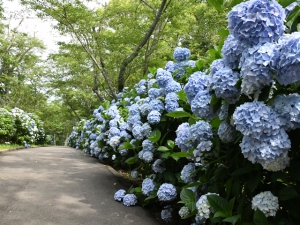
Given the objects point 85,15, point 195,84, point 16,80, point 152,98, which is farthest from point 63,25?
point 16,80

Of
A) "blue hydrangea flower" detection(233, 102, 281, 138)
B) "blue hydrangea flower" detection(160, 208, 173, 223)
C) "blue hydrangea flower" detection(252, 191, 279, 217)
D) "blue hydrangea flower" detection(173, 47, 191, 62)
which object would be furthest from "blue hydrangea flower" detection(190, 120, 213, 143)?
"blue hydrangea flower" detection(173, 47, 191, 62)

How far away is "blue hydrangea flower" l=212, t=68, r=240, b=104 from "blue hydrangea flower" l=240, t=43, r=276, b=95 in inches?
5.3

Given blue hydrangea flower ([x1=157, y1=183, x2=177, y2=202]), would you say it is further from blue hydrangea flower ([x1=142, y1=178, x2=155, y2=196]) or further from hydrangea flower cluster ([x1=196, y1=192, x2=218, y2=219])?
hydrangea flower cluster ([x1=196, y1=192, x2=218, y2=219])

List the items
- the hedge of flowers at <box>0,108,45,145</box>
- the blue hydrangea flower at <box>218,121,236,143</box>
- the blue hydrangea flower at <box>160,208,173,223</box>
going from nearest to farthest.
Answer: the blue hydrangea flower at <box>218,121,236,143</box>, the blue hydrangea flower at <box>160,208,173,223</box>, the hedge of flowers at <box>0,108,45,145</box>

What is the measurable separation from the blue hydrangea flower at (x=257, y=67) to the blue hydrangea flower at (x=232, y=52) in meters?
0.10

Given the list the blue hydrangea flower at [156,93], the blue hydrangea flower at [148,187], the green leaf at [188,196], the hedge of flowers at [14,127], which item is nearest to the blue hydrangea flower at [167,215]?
the blue hydrangea flower at [148,187]

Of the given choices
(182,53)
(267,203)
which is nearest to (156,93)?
(182,53)

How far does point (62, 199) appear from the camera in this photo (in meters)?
3.54

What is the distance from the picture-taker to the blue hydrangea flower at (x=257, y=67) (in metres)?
1.21

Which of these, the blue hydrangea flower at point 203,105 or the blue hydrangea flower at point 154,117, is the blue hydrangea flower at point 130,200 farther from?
the blue hydrangea flower at point 203,105

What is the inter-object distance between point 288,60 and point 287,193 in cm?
71

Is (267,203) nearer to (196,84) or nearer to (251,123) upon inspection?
(251,123)

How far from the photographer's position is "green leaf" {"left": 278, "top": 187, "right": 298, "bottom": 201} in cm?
142

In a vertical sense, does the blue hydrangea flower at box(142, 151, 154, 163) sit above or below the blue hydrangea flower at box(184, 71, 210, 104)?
below
